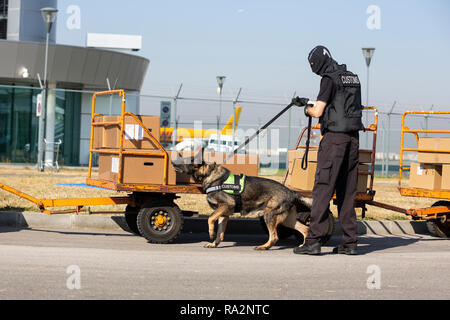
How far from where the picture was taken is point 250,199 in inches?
313

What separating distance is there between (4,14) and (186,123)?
45.4 ft

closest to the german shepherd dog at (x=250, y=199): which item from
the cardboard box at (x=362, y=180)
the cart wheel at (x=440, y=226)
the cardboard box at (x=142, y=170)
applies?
the cardboard box at (x=142, y=170)

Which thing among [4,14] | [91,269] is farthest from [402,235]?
[4,14]

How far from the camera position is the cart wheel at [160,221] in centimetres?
809

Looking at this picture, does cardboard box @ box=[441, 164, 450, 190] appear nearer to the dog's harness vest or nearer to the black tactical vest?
the black tactical vest

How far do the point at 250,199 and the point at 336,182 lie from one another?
106 cm

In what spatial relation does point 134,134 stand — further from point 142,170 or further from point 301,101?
point 301,101

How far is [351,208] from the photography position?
25.0 ft

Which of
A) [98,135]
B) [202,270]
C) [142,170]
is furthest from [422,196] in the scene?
[98,135]

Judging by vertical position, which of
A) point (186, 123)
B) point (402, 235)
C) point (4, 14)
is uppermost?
point (4, 14)

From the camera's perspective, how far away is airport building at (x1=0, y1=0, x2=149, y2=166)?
100ft

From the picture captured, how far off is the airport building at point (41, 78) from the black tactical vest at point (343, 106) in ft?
80.2

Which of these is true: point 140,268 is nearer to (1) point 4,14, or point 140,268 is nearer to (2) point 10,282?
(2) point 10,282

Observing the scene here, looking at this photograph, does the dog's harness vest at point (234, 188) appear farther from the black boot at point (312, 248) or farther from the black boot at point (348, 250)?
the black boot at point (348, 250)
